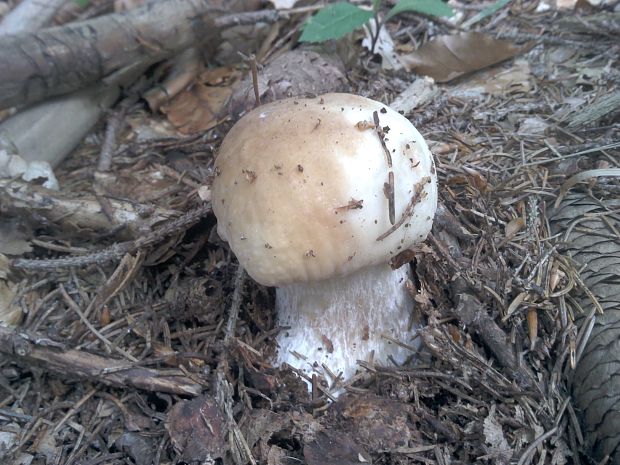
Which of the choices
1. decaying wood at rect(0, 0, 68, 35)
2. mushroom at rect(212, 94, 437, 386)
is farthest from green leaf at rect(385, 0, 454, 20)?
decaying wood at rect(0, 0, 68, 35)

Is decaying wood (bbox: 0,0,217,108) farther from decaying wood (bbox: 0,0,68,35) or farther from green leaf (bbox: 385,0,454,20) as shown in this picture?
green leaf (bbox: 385,0,454,20)

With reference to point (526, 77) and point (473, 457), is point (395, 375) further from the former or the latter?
point (526, 77)

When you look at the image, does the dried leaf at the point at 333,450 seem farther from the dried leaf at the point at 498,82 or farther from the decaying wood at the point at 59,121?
the decaying wood at the point at 59,121

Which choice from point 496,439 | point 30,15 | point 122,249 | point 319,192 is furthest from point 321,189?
point 30,15

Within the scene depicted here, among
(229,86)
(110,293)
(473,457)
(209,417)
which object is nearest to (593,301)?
(473,457)

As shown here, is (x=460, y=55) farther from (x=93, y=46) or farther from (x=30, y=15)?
(x=30, y=15)
